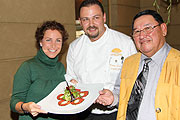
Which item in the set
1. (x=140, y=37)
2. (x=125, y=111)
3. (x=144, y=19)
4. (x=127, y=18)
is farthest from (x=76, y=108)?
(x=127, y=18)

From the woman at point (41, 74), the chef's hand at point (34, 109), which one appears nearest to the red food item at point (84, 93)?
the woman at point (41, 74)

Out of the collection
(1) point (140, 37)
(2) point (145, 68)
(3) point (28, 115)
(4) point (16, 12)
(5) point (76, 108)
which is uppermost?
(4) point (16, 12)

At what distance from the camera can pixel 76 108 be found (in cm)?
175

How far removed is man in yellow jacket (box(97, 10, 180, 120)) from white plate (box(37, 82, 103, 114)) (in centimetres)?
30

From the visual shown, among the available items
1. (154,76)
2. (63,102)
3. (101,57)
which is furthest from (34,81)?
(154,76)

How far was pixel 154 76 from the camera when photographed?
5.43ft

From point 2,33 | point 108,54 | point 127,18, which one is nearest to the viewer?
point 108,54

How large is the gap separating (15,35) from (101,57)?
1.65m

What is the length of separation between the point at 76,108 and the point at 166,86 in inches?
31.4

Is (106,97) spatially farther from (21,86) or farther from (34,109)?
(21,86)

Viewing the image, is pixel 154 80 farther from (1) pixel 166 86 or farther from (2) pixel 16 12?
(2) pixel 16 12

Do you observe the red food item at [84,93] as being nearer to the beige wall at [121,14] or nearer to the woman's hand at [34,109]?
the woman's hand at [34,109]

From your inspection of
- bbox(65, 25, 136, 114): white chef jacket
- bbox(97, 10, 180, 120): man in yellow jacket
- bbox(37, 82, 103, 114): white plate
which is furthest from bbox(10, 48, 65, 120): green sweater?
bbox(97, 10, 180, 120): man in yellow jacket

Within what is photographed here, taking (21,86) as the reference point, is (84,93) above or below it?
below
